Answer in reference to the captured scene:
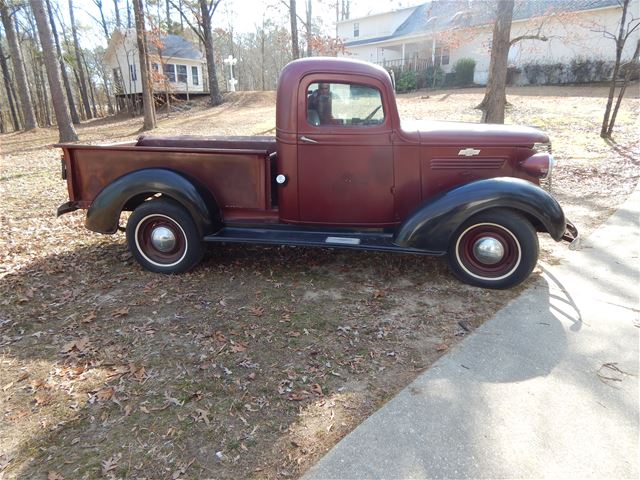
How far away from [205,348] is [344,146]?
2173mm

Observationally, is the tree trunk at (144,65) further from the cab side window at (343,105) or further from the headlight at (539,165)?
the headlight at (539,165)

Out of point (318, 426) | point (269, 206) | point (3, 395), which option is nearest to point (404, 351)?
point (318, 426)

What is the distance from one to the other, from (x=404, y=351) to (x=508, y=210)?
1.70 metres

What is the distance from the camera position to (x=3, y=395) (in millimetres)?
2723

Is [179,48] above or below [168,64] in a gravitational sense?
above

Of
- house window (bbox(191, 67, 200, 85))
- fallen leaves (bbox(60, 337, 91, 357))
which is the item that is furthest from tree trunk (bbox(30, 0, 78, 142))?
house window (bbox(191, 67, 200, 85))

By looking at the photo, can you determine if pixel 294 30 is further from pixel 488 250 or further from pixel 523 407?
pixel 523 407

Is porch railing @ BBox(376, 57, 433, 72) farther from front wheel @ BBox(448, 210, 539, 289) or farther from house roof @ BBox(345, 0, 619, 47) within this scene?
front wheel @ BBox(448, 210, 539, 289)

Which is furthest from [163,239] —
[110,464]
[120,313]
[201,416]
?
[110,464]

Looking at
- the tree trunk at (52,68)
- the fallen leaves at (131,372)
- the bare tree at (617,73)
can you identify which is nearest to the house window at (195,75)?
the tree trunk at (52,68)

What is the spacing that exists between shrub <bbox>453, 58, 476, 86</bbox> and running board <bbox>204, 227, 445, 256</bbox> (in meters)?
25.5

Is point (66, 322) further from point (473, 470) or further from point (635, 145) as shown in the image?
point (635, 145)

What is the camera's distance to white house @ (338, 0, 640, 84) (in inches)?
810

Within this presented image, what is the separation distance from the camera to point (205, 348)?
125 inches
